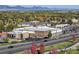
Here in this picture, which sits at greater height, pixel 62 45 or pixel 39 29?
pixel 39 29

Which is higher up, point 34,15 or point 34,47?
point 34,15

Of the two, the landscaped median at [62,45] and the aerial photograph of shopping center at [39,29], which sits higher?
the aerial photograph of shopping center at [39,29]

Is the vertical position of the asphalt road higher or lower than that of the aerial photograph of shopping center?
lower

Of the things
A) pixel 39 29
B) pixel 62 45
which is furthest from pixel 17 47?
pixel 62 45

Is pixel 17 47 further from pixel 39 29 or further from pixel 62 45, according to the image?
pixel 62 45

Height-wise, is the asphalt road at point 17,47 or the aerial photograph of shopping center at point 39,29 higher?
the aerial photograph of shopping center at point 39,29

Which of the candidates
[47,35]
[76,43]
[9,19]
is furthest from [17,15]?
[76,43]
